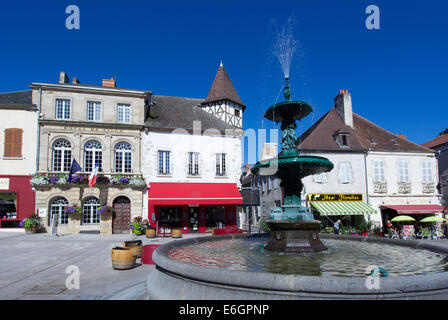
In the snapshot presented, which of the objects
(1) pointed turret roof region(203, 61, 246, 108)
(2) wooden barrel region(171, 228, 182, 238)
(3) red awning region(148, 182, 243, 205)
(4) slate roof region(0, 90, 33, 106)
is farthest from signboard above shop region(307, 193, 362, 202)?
(4) slate roof region(0, 90, 33, 106)

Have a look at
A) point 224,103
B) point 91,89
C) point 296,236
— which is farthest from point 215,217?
point 296,236

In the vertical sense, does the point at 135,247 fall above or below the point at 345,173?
below

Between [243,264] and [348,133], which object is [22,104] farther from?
[348,133]

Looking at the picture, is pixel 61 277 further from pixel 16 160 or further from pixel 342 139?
pixel 342 139

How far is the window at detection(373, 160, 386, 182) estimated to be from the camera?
23.8m

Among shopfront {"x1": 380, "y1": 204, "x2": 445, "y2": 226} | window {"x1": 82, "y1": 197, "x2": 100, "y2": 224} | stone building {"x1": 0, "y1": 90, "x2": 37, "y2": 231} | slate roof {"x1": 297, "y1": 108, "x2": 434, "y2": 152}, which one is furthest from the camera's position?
slate roof {"x1": 297, "y1": 108, "x2": 434, "y2": 152}

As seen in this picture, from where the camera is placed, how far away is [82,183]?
21547 mm

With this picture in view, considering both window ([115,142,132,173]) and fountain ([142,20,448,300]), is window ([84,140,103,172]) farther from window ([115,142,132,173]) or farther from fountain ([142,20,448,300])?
fountain ([142,20,448,300])

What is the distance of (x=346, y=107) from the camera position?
1041 inches

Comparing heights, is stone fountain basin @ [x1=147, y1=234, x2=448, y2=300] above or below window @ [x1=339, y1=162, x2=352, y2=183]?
below

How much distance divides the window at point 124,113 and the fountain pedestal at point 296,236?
61.6 ft

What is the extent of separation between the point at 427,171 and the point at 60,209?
1076 inches

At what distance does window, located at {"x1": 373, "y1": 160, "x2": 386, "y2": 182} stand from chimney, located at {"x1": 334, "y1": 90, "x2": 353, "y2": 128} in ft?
12.9

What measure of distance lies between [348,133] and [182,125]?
41.7 feet
